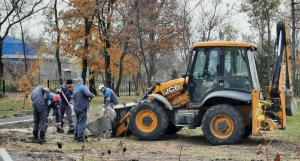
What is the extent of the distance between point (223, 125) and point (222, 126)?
0.04 metres

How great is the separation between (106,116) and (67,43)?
19.1 metres

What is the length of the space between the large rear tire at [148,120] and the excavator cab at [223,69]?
3.79ft

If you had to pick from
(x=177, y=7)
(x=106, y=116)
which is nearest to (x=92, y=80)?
(x=177, y=7)

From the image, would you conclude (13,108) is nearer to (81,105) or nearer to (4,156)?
(81,105)

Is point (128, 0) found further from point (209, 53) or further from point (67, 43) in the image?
point (209, 53)

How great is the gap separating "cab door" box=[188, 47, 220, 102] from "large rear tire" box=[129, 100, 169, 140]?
3.45 ft

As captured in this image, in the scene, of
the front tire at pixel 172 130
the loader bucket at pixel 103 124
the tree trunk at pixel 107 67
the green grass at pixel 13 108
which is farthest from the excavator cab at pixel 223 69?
the tree trunk at pixel 107 67

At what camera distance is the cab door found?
12.8 meters

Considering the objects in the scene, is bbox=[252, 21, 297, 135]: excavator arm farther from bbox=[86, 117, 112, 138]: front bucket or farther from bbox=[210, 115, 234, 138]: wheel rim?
bbox=[86, 117, 112, 138]: front bucket

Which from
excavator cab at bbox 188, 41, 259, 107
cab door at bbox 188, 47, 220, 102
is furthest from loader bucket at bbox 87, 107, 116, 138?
excavator cab at bbox 188, 41, 259, 107

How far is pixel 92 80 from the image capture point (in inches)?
1449

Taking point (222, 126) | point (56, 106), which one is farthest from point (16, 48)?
point (222, 126)

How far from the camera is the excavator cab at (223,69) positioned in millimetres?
12609

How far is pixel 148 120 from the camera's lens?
13.5 meters
